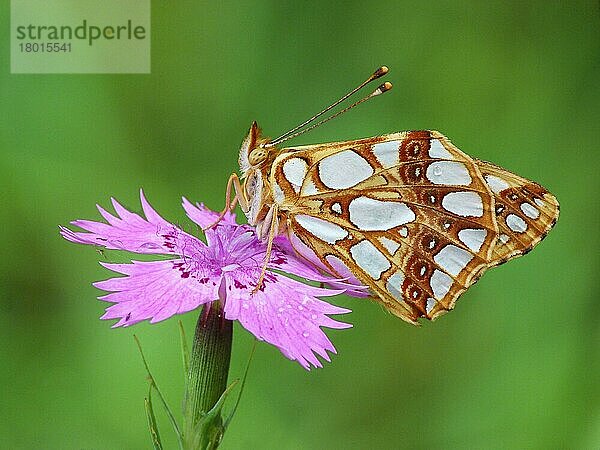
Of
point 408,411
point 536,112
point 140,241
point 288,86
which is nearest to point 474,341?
point 408,411

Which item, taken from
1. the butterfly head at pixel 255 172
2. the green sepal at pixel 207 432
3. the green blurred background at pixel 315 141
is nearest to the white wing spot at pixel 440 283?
the butterfly head at pixel 255 172

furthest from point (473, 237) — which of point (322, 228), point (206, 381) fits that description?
point (206, 381)

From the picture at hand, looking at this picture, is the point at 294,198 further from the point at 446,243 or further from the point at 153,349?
the point at 153,349

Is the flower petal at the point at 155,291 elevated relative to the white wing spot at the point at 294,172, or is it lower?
lower

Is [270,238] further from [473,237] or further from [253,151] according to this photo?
[473,237]

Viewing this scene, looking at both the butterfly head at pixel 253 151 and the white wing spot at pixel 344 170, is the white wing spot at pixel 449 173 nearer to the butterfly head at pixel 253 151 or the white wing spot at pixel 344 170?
the white wing spot at pixel 344 170

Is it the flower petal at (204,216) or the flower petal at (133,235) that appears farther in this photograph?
the flower petal at (204,216)

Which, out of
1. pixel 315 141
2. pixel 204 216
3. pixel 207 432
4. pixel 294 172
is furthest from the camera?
pixel 315 141

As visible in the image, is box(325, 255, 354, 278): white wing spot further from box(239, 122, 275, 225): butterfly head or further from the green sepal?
the green sepal
